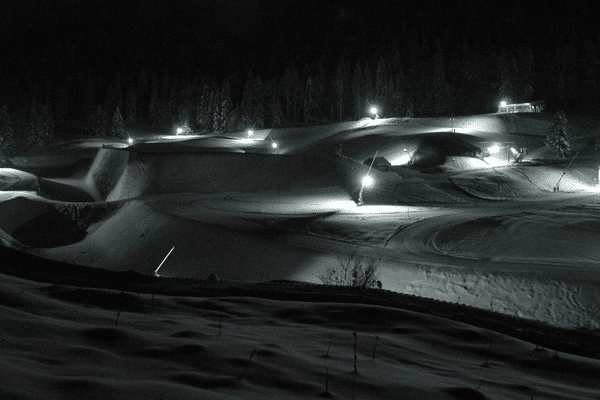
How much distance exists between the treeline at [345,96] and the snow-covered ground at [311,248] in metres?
11.4

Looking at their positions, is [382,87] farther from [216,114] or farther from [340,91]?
[216,114]

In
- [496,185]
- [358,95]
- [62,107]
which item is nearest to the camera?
[496,185]

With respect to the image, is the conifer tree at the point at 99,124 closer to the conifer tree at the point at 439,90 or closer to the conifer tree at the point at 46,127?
the conifer tree at the point at 46,127

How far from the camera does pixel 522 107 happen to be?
285 ft

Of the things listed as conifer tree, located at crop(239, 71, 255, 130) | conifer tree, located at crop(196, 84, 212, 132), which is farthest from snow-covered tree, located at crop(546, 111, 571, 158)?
conifer tree, located at crop(196, 84, 212, 132)

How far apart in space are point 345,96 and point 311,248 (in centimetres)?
7993

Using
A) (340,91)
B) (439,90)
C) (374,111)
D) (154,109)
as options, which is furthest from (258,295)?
(154,109)

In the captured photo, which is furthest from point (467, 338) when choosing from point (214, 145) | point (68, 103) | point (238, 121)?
point (68, 103)

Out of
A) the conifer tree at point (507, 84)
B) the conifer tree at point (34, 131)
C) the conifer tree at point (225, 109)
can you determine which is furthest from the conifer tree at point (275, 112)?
the conifer tree at point (507, 84)

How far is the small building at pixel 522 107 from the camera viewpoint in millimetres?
85000

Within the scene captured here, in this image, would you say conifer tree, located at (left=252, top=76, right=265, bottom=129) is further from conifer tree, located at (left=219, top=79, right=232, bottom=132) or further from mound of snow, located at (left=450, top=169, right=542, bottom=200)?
mound of snow, located at (left=450, top=169, right=542, bottom=200)

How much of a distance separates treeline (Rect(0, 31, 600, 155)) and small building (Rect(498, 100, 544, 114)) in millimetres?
5465

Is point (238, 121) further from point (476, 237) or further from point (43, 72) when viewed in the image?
point (43, 72)

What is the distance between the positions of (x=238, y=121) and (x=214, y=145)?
20242mm
